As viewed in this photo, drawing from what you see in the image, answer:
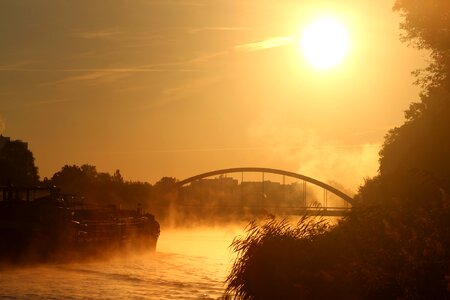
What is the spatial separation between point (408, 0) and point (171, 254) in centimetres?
3097

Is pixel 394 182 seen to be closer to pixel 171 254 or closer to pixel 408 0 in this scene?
pixel 408 0

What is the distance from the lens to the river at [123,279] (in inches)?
1074

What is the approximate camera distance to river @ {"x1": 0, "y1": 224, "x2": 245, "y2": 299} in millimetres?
27281

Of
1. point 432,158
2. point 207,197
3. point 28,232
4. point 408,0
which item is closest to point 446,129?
point 432,158

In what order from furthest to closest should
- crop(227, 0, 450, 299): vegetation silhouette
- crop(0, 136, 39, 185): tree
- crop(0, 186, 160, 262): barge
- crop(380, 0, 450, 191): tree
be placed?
1. crop(0, 136, 39, 185): tree
2. crop(0, 186, 160, 262): barge
3. crop(380, 0, 450, 191): tree
4. crop(227, 0, 450, 299): vegetation silhouette

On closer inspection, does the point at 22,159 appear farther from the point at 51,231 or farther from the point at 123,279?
the point at 123,279

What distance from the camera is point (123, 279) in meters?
34.8

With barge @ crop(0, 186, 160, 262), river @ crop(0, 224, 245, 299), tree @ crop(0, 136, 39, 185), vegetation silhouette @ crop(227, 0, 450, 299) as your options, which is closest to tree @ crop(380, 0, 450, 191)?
vegetation silhouette @ crop(227, 0, 450, 299)

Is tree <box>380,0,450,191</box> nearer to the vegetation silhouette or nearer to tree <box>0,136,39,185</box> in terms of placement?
the vegetation silhouette

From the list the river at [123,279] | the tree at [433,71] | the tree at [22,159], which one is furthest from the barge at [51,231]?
the tree at [22,159]

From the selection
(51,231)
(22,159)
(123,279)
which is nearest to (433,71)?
(123,279)

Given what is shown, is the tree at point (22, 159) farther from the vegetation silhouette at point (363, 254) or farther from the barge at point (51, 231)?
the vegetation silhouette at point (363, 254)

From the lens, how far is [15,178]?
88.9 m

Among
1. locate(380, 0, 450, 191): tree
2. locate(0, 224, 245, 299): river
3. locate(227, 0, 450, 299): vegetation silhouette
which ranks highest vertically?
locate(380, 0, 450, 191): tree
